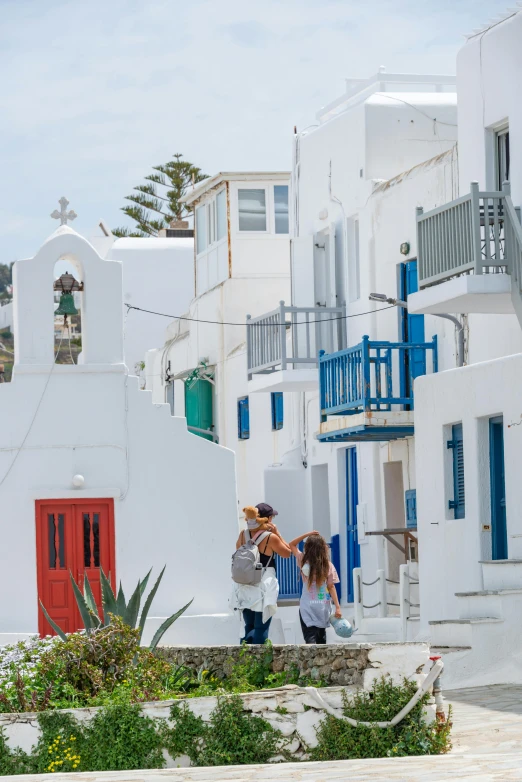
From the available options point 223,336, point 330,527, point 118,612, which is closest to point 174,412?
point 223,336

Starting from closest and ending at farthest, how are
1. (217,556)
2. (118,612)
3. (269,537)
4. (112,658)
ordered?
(112,658), (118,612), (269,537), (217,556)

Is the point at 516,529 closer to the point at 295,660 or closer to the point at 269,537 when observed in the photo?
the point at 269,537

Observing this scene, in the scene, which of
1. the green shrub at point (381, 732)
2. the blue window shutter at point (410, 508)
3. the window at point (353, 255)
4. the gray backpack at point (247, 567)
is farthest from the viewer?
the window at point (353, 255)

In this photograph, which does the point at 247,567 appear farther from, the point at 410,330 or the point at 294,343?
the point at 294,343

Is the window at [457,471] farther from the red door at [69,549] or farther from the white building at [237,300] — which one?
the white building at [237,300]

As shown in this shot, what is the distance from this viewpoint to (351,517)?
982 inches

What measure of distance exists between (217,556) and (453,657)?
16.7 ft

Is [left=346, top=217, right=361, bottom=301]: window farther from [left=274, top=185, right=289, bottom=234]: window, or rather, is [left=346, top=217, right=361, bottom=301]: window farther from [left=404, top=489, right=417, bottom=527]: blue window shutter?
[left=274, top=185, right=289, bottom=234]: window

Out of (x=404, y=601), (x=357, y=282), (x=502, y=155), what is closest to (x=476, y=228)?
(x=502, y=155)

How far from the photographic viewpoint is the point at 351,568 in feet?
81.7

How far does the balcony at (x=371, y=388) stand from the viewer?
21.3 meters

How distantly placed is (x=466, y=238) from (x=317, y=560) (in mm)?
5889

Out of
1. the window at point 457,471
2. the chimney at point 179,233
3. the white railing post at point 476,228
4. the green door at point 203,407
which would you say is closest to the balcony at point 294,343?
the green door at point 203,407

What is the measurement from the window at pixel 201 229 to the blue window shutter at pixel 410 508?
1179cm
